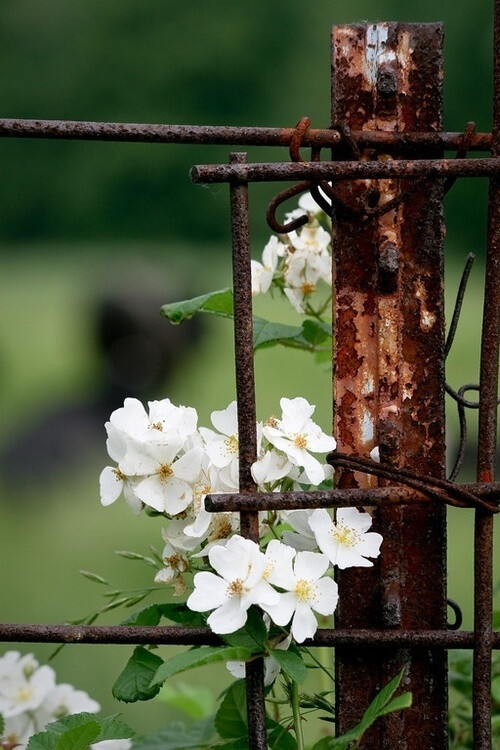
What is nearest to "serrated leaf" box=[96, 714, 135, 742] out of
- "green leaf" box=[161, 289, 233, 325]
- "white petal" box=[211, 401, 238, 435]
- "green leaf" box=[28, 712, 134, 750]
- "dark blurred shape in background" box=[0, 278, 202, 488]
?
"green leaf" box=[28, 712, 134, 750]

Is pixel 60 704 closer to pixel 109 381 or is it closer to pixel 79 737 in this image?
pixel 79 737

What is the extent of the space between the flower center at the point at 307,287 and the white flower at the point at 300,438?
0.27 metres

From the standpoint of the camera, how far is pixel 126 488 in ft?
2.27

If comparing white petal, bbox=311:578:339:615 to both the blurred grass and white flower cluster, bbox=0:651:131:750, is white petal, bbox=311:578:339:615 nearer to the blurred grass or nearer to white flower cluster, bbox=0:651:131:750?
white flower cluster, bbox=0:651:131:750

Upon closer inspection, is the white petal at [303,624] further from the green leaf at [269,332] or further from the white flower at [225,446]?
the green leaf at [269,332]

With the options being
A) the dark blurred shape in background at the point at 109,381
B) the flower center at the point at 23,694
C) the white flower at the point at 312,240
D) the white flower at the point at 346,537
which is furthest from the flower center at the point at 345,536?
the dark blurred shape in background at the point at 109,381

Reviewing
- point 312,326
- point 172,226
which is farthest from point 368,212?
point 172,226

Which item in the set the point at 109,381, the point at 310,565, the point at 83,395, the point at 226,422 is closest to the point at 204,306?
the point at 226,422

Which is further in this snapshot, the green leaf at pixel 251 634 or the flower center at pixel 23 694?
the flower center at pixel 23 694

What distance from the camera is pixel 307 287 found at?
0.94 meters

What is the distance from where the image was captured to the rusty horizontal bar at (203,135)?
649 millimetres

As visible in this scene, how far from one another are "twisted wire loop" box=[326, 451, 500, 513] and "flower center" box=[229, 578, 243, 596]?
0.11 metres

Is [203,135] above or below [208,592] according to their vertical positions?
above

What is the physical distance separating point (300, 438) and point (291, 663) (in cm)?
14
